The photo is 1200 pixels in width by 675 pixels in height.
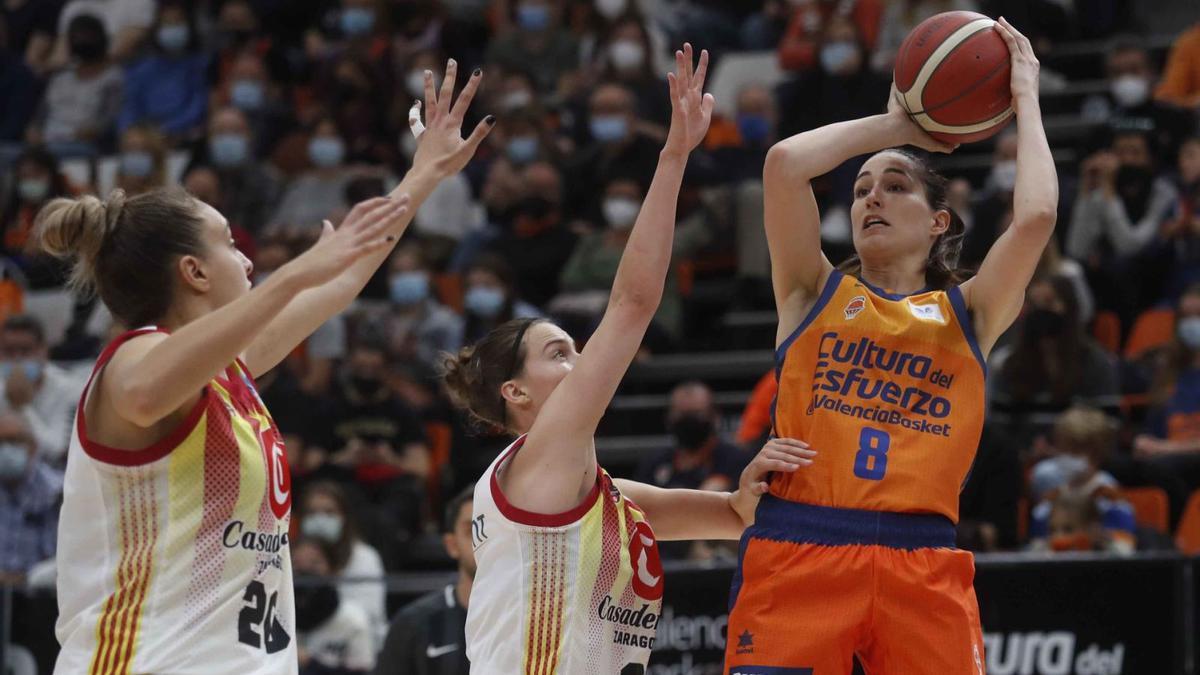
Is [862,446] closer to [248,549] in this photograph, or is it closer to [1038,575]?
[248,549]

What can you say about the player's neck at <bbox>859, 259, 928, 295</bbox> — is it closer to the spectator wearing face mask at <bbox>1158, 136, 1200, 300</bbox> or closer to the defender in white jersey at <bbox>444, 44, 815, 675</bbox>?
the defender in white jersey at <bbox>444, 44, 815, 675</bbox>

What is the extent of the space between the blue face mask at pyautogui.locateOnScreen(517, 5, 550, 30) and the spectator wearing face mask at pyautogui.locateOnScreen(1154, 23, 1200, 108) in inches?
194

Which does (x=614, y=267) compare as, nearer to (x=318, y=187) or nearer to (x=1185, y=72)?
(x=318, y=187)

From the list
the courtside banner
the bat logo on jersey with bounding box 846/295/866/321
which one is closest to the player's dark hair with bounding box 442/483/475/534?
the courtside banner

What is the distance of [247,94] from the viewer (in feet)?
47.1

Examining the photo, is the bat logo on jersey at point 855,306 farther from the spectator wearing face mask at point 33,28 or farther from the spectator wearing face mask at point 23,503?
the spectator wearing face mask at point 33,28

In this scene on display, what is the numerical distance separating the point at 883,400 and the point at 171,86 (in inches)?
469

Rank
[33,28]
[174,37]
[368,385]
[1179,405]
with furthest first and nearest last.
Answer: [33,28] → [174,37] → [368,385] → [1179,405]

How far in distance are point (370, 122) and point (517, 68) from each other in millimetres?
1413

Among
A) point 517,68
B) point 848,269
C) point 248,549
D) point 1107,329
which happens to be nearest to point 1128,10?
point 1107,329

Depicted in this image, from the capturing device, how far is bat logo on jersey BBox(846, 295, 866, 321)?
14.2 ft

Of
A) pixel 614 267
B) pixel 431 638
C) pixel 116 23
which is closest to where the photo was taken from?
pixel 431 638

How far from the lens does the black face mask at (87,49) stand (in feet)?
50.0

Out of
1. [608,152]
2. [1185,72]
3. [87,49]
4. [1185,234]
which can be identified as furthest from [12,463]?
[1185,72]
